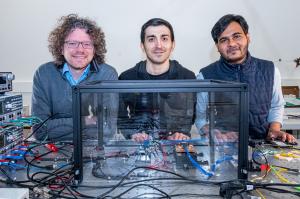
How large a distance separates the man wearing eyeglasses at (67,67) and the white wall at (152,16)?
1.04 metres

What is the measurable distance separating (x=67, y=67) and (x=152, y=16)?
1.32m

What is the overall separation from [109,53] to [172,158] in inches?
79.2

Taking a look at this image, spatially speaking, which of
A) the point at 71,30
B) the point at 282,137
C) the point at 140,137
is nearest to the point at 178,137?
the point at 140,137

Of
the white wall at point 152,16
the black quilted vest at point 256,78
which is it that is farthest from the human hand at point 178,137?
the white wall at point 152,16

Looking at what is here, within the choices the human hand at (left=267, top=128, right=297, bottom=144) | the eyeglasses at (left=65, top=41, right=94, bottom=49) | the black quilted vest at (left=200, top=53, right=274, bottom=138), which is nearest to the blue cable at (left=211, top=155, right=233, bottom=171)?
the human hand at (left=267, top=128, right=297, bottom=144)

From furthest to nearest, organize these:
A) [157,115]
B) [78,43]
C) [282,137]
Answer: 1. [78,43]
2. [282,137]
3. [157,115]

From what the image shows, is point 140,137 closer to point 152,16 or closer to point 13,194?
point 13,194

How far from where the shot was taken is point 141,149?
1246mm

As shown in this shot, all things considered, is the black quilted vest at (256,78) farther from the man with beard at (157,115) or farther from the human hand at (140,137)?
the human hand at (140,137)

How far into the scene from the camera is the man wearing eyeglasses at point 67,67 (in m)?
1.79

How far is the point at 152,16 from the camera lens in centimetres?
297

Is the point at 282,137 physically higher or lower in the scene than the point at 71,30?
lower

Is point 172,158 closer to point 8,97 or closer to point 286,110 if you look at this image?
point 8,97

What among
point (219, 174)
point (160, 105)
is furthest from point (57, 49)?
point (219, 174)
